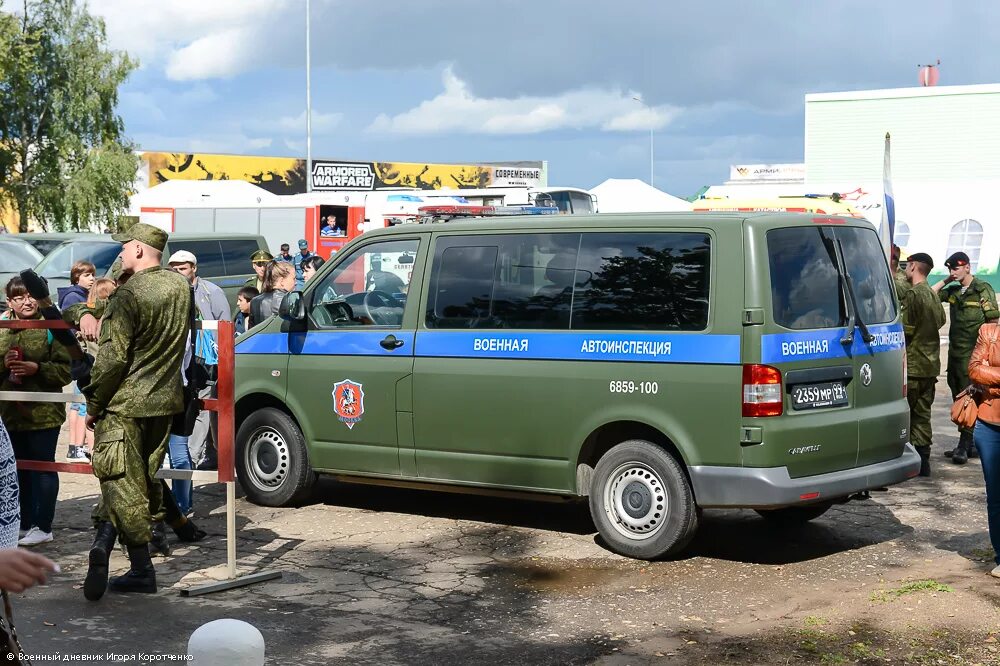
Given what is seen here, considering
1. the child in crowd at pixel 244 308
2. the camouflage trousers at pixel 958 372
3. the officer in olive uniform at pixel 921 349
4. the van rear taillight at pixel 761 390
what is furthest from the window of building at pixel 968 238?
the van rear taillight at pixel 761 390

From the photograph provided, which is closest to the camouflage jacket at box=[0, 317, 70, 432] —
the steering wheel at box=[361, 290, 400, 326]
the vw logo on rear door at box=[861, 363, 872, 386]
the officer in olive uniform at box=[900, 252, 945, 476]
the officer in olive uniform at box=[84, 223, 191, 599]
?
the officer in olive uniform at box=[84, 223, 191, 599]

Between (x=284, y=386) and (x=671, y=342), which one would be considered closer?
(x=671, y=342)

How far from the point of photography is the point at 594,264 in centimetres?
808

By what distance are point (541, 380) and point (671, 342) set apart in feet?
3.05

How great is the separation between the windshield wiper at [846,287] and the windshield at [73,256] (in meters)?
15.7

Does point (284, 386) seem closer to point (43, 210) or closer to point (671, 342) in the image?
point (671, 342)

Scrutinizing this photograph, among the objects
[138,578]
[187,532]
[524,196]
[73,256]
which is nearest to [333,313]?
[187,532]

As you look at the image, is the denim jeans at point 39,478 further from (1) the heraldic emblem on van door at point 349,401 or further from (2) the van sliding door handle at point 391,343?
(2) the van sliding door handle at point 391,343

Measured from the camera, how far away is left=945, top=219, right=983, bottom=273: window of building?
39438mm

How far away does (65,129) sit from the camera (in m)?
45.5

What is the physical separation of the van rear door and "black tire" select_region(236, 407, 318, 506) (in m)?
3.46

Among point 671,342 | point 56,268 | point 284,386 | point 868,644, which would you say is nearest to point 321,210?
point 56,268

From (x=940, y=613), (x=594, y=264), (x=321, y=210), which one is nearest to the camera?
(x=940, y=613)

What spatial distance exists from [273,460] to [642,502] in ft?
9.79
